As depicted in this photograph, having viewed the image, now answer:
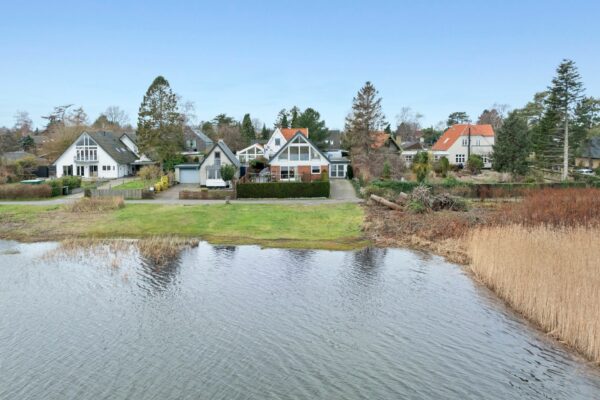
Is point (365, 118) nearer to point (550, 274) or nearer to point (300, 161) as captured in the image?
point (300, 161)

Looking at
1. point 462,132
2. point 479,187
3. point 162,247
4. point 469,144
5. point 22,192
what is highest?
point 462,132

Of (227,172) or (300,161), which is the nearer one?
(227,172)

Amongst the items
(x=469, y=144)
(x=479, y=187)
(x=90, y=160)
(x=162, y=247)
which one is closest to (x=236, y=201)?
(x=162, y=247)

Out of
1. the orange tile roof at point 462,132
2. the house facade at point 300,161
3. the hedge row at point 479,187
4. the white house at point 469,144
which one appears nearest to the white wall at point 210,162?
the house facade at point 300,161

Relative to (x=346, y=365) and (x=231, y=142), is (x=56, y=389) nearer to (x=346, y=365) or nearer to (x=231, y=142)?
(x=346, y=365)

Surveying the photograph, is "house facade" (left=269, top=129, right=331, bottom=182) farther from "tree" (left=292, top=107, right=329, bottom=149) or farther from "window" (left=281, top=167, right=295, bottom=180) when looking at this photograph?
"tree" (left=292, top=107, right=329, bottom=149)

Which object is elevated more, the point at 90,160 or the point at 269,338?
the point at 90,160

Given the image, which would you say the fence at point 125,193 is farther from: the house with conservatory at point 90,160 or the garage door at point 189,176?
the house with conservatory at point 90,160
